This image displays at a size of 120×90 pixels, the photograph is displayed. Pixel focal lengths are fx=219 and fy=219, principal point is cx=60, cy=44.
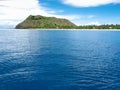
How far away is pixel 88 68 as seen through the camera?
55.3 m

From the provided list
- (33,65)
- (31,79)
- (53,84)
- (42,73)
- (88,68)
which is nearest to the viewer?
(53,84)

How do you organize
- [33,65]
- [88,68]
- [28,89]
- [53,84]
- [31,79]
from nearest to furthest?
[28,89] → [53,84] → [31,79] → [88,68] → [33,65]

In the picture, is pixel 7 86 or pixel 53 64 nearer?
pixel 7 86

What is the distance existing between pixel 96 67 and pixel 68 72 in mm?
9189

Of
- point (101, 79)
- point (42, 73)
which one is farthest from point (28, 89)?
point (101, 79)

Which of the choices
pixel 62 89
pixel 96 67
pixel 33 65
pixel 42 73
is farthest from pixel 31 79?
pixel 96 67

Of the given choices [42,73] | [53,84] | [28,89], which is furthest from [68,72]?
[28,89]

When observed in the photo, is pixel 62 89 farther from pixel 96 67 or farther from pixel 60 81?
pixel 96 67

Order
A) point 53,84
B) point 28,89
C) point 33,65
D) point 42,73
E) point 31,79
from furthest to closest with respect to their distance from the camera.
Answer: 1. point 33,65
2. point 42,73
3. point 31,79
4. point 53,84
5. point 28,89

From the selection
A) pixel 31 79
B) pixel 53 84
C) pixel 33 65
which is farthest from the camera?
pixel 33 65

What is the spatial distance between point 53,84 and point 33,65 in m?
18.2

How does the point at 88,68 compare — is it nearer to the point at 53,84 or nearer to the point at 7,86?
the point at 53,84

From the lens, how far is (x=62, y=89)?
39.3m

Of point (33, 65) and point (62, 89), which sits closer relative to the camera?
point (62, 89)
